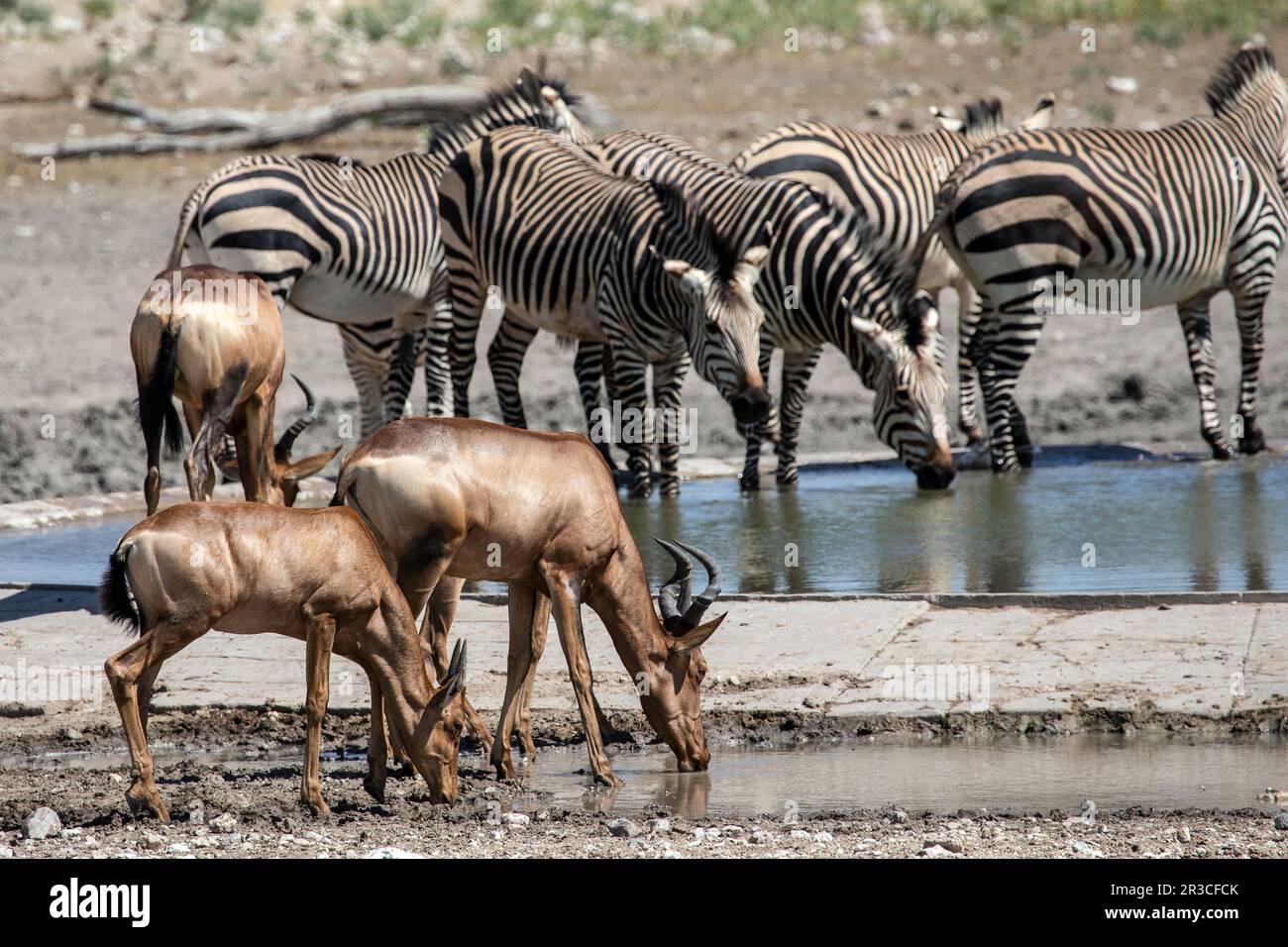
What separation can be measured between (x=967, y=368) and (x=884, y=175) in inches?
70.7

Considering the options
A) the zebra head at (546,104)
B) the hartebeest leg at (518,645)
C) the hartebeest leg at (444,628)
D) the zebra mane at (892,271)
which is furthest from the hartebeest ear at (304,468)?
the zebra head at (546,104)

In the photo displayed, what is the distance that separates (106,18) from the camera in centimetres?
3219

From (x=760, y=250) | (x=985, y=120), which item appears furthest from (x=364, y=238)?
(x=985, y=120)

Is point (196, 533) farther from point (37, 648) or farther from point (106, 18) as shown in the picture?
point (106, 18)

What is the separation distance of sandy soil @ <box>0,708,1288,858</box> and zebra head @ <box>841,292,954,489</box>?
17.8ft

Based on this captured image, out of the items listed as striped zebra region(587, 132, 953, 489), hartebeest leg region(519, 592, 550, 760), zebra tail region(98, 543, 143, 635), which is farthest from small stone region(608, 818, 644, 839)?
striped zebra region(587, 132, 953, 489)

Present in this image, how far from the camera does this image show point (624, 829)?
636 centimetres

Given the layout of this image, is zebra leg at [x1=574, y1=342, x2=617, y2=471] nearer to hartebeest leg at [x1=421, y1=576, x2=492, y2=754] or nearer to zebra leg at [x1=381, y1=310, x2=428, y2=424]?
zebra leg at [x1=381, y1=310, x2=428, y2=424]

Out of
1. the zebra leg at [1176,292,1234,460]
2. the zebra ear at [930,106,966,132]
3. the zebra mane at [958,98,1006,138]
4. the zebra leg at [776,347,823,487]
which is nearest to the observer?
the zebra leg at [776,347,823,487]

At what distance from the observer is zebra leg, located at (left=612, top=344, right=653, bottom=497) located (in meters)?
12.7

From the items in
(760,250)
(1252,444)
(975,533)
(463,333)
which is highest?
(760,250)

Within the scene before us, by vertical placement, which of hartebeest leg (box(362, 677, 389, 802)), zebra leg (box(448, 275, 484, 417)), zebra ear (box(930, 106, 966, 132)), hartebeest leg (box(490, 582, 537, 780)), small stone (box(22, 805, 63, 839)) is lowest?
small stone (box(22, 805, 63, 839))

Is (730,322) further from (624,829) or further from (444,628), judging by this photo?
(624,829)
